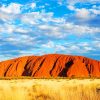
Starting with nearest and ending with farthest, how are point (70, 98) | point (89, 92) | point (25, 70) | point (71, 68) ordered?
1. point (70, 98)
2. point (89, 92)
3. point (71, 68)
4. point (25, 70)

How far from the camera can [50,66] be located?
101 metres

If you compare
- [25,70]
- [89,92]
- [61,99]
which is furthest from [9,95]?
[25,70]

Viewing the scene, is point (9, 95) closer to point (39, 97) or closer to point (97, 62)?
point (39, 97)

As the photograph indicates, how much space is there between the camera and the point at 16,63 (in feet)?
346

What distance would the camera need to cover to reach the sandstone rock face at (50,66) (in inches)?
3755

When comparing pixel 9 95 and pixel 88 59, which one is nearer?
pixel 9 95

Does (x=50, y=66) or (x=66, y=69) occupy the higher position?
(x=50, y=66)

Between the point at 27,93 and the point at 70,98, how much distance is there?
292cm

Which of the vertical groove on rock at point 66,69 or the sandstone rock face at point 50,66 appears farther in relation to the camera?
the sandstone rock face at point 50,66

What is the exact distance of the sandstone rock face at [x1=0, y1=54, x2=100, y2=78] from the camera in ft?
313

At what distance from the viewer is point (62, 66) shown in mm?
98688

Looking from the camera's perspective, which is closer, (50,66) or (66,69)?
(66,69)

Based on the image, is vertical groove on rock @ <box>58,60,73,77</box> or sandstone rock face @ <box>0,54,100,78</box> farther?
sandstone rock face @ <box>0,54,100,78</box>

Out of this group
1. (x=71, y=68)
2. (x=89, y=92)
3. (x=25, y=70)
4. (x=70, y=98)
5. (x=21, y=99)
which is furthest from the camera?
(x=25, y=70)
